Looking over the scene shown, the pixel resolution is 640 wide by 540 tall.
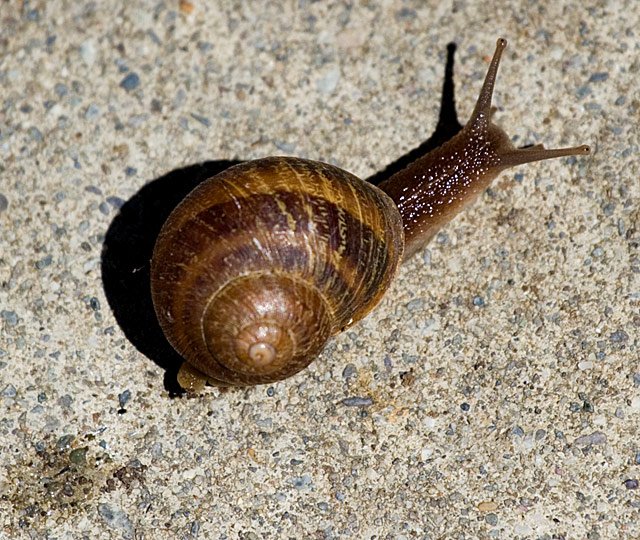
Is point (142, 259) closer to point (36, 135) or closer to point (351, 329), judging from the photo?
point (36, 135)

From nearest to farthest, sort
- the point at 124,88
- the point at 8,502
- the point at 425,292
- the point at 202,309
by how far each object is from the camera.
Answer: the point at 202,309 < the point at 8,502 < the point at 425,292 < the point at 124,88

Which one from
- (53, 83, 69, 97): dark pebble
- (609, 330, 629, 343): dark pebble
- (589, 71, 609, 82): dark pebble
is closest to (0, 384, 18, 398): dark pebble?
(53, 83, 69, 97): dark pebble

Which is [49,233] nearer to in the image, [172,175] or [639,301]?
[172,175]

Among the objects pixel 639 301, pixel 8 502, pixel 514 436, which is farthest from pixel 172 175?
pixel 639 301

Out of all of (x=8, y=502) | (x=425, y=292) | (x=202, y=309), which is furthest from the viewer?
(x=425, y=292)

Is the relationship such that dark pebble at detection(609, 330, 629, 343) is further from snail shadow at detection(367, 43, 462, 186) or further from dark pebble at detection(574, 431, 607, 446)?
snail shadow at detection(367, 43, 462, 186)

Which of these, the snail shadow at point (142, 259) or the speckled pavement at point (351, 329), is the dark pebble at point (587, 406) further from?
the snail shadow at point (142, 259)

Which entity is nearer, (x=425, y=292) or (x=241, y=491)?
(x=241, y=491)
